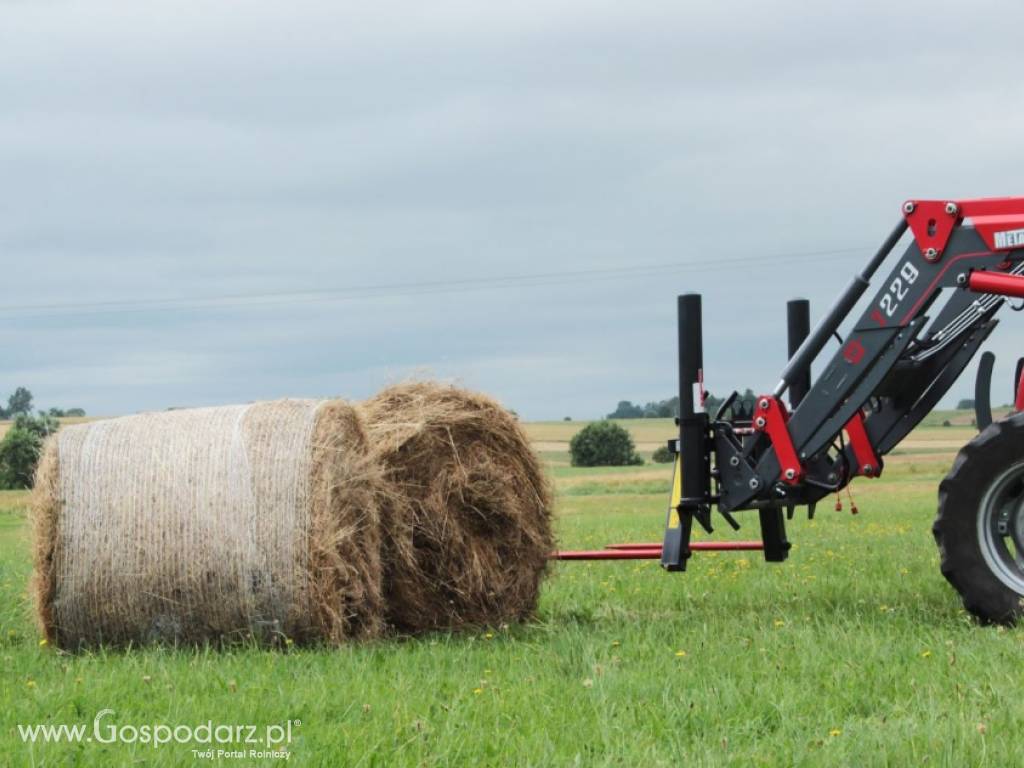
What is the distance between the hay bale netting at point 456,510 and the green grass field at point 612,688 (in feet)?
1.12

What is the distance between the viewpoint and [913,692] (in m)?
5.77

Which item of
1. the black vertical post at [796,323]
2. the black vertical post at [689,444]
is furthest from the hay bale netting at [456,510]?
the black vertical post at [796,323]

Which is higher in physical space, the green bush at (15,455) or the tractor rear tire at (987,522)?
the tractor rear tire at (987,522)

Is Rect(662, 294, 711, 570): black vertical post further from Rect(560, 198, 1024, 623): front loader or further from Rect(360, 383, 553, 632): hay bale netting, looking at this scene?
Rect(360, 383, 553, 632): hay bale netting

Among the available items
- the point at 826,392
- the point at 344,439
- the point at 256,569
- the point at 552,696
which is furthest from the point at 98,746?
the point at 826,392

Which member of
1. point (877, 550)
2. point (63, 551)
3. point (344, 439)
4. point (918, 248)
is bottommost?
point (877, 550)

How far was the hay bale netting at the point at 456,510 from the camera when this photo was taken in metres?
8.41

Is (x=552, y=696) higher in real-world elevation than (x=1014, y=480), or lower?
lower

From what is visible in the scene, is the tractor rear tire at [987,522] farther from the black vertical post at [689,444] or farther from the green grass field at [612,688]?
the black vertical post at [689,444]

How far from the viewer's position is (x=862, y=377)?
28.0 ft

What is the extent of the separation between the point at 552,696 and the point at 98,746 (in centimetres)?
188

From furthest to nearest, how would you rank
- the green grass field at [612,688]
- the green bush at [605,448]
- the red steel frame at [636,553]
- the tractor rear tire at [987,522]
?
the green bush at [605,448]
the red steel frame at [636,553]
the tractor rear tire at [987,522]
the green grass field at [612,688]

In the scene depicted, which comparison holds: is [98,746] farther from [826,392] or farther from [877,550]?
[877,550]

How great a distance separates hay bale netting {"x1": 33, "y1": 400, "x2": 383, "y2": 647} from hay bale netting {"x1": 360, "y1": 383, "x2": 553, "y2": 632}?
20.2 inches
